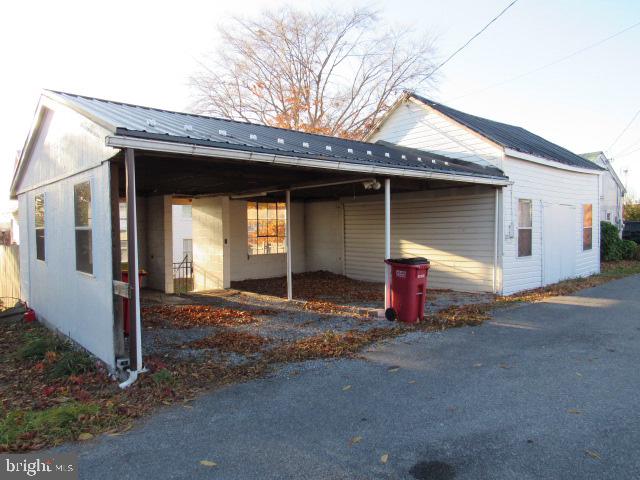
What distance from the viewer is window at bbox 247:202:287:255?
46.3ft

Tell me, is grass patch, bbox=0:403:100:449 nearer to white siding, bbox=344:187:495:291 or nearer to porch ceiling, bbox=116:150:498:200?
porch ceiling, bbox=116:150:498:200

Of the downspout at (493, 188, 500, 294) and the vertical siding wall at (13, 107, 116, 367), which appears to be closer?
the vertical siding wall at (13, 107, 116, 367)

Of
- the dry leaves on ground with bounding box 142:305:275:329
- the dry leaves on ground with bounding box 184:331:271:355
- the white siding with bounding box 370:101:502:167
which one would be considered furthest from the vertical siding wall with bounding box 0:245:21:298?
the white siding with bounding box 370:101:502:167

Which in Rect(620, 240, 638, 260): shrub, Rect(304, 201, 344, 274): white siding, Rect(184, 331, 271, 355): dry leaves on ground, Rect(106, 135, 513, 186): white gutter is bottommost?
Rect(184, 331, 271, 355): dry leaves on ground

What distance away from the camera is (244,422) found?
4031 millimetres

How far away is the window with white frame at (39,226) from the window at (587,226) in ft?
45.2

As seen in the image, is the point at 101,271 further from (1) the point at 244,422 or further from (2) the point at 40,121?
(2) the point at 40,121

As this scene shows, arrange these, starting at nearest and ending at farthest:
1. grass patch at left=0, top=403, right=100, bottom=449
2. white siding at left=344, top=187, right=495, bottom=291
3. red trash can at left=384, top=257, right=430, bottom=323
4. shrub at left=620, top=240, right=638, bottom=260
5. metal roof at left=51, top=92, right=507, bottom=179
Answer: grass patch at left=0, top=403, right=100, bottom=449 < metal roof at left=51, top=92, right=507, bottom=179 < red trash can at left=384, top=257, right=430, bottom=323 < white siding at left=344, top=187, right=495, bottom=291 < shrub at left=620, top=240, right=638, bottom=260

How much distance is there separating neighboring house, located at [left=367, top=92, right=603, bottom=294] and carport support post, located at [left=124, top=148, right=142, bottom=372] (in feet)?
26.9

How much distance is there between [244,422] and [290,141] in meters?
4.58

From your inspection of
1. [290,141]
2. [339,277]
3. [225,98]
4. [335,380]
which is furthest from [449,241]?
[225,98]

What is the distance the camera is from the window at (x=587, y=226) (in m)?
13.8

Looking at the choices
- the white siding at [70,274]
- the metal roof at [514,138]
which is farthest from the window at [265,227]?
the white siding at [70,274]

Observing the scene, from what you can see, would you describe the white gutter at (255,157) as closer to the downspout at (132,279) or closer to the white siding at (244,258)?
the downspout at (132,279)
